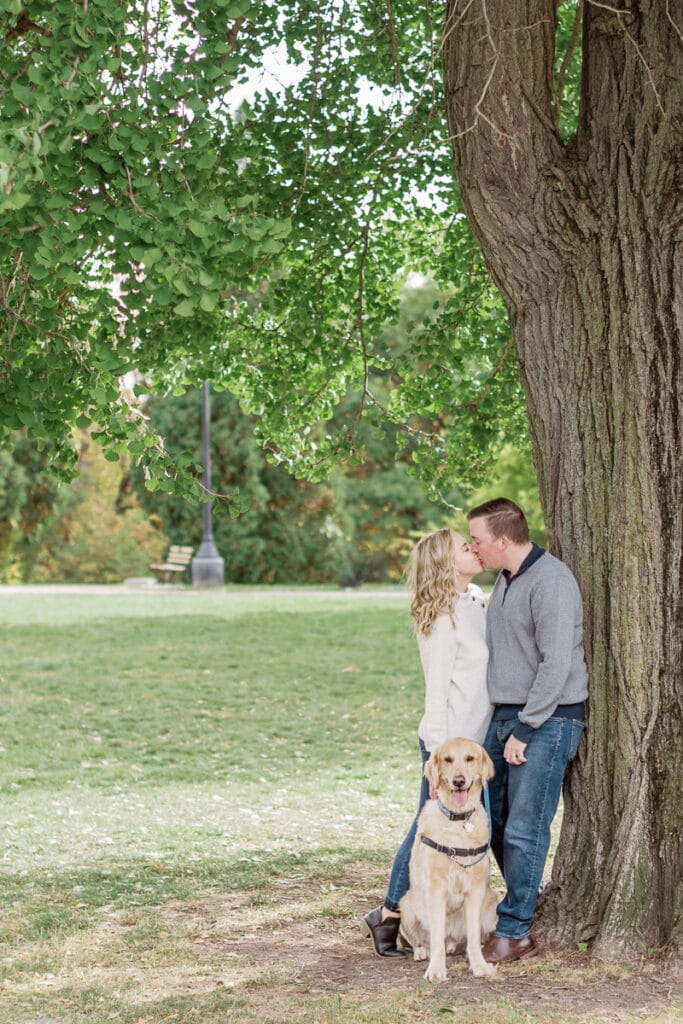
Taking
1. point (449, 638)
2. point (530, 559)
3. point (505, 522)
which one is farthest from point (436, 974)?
point (505, 522)

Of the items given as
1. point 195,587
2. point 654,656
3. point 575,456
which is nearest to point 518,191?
point 575,456

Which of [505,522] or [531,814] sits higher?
[505,522]

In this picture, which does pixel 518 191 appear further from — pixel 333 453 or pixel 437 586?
pixel 333 453

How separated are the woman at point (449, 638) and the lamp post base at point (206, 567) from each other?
74.4 ft

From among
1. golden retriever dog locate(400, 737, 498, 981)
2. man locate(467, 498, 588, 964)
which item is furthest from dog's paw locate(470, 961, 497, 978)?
man locate(467, 498, 588, 964)

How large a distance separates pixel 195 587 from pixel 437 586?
23035 millimetres

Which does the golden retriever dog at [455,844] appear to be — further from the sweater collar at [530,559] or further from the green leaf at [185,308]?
the green leaf at [185,308]

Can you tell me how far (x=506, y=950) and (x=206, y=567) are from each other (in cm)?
2300

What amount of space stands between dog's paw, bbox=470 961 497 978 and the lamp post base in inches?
905

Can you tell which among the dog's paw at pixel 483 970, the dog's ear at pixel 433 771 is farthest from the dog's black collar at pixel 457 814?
the dog's paw at pixel 483 970

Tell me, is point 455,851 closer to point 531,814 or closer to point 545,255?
A: point 531,814

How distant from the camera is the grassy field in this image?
495cm

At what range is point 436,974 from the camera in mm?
5059

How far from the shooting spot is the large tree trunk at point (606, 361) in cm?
517
